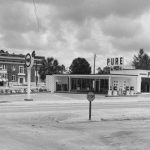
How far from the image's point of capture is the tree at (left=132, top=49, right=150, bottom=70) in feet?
342

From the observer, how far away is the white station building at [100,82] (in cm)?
5206

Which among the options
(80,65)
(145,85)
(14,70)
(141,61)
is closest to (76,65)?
(80,65)

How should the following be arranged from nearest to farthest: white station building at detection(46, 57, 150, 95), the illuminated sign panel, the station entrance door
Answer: white station building at detection(46, 57, 150, 95), the station entrance door, the illuminated sign panel

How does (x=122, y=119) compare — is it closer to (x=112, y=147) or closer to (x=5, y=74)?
(x=112, y=147)

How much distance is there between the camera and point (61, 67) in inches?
3526

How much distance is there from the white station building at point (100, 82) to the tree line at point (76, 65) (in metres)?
18.7

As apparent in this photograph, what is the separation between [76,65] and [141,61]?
24173 millimetres

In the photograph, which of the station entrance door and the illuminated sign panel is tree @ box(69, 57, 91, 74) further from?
the station entrance door

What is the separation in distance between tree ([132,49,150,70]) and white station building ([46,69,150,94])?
46.8 meters

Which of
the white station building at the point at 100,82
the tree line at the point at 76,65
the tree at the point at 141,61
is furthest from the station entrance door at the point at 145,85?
the tree at the point at 141,61

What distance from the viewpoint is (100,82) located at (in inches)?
2153

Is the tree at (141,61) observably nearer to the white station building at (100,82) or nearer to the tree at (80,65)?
the tree at (80,65)

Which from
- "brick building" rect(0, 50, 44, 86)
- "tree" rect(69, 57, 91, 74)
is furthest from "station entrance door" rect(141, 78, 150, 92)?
"brick building" rect(0, 50, 44, 86)

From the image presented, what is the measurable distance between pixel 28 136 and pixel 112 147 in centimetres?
302
